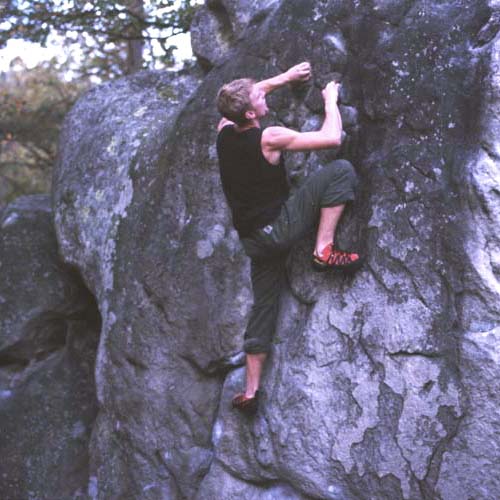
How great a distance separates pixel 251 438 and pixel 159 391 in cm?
88

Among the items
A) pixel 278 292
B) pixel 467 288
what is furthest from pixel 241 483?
pixel 467 288

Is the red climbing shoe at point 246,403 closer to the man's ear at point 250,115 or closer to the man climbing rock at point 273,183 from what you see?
the man climbing rock at point 273,183

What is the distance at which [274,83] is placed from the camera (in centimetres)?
487

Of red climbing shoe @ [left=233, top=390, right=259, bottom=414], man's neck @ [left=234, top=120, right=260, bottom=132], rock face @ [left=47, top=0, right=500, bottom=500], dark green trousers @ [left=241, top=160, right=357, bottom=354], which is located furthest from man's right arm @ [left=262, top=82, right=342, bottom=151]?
red climbing shoe @ [left=233, top=390, right=259, bottom=414]

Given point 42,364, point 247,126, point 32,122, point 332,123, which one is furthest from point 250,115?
point 32,122

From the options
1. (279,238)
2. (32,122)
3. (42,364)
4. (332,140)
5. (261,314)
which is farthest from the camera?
(32,122)

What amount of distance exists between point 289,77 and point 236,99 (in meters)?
0.57

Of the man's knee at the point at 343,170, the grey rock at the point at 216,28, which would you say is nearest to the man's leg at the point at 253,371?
the man's knee at the point at 343,170

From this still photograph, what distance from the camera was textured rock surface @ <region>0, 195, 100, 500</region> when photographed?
666cm

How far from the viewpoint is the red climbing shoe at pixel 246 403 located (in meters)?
5.00

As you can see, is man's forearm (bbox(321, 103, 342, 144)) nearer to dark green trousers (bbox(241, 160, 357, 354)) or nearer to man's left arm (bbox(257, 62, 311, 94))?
dark green trousers (bbox(241, 160, 357, 354))

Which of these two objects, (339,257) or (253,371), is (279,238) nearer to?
(339,257)

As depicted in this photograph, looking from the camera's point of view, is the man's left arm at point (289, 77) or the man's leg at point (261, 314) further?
the man's leg at point (261, 314)

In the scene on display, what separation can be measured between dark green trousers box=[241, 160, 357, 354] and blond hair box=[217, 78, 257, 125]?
23.3 inches
